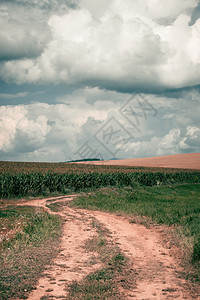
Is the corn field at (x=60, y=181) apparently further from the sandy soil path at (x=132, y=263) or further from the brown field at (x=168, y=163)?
the brown field at (x=168, y=163)

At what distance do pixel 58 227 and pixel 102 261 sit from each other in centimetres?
468

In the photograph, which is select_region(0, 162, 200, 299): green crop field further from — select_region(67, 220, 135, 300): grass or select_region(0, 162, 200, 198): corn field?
select_region(67, 220, 135, 300): grass

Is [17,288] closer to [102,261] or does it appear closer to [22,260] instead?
[22,260]

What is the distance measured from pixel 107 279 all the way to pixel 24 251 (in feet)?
10.6

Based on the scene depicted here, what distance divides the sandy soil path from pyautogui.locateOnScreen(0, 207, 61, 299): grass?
0.95ft

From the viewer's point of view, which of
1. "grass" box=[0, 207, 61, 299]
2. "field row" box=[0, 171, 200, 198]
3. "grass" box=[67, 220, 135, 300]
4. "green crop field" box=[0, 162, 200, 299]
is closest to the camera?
"grass" box=[67, 220, 135, 300]

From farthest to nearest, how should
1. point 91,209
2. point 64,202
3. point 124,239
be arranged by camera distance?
point 64,202, point 91,209, point 124,239

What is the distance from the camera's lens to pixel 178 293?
18.6ft

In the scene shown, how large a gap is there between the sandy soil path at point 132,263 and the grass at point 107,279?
18cm

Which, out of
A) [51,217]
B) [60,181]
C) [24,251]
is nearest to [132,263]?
[24,251]

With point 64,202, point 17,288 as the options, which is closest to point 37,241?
point 17,288

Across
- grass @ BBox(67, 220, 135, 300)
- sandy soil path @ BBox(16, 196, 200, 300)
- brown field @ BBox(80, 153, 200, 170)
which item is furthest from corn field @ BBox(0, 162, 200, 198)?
brown field @ BBox(80, 153, 200, 170)

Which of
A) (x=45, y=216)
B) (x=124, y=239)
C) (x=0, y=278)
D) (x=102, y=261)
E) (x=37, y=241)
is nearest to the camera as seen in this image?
(x=0, y=278)

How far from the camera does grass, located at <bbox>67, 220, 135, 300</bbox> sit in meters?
5.50
